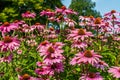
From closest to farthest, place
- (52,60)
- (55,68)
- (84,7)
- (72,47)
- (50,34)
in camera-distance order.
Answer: (52,60)
(55,68)
(72,47)
(50,34)
(84,7)

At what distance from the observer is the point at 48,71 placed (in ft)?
14.0

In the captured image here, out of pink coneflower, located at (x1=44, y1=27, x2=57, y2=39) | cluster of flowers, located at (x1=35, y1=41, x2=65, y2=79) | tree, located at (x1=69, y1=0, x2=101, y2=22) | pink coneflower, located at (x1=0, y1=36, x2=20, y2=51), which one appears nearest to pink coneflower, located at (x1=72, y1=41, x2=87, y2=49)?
cluster of flowers, located at (x1=35, y1=41, x2=65, y2=79)

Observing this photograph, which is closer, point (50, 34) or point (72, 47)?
point (72, 47)

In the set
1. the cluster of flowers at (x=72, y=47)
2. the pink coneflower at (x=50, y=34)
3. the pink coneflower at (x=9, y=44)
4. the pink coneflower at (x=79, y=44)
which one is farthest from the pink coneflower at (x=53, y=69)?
the pink coneflower at (x=50, y=34)

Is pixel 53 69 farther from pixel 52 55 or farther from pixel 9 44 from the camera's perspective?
pixel 9 44

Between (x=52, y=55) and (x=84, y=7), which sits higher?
(x=84, y=7)

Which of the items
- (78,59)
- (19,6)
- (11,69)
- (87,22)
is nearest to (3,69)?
(11,69)

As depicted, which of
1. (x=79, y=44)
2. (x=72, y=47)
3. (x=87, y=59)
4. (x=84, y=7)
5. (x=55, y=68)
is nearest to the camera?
(x=87, y=59)

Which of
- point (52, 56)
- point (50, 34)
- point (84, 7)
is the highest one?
point (84, 7)

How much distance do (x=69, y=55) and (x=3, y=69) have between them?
110cm

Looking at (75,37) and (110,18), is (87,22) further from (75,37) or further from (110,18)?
(75,37)

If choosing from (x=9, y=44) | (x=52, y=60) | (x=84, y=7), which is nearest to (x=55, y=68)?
(x=52, y=60)

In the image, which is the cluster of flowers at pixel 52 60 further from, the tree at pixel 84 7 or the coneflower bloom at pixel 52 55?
the tree at pixel 84 7

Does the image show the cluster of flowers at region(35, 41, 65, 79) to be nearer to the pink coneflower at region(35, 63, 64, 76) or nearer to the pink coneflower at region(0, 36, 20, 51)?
the pink coneflower at region(35, 63, 64, 76)
